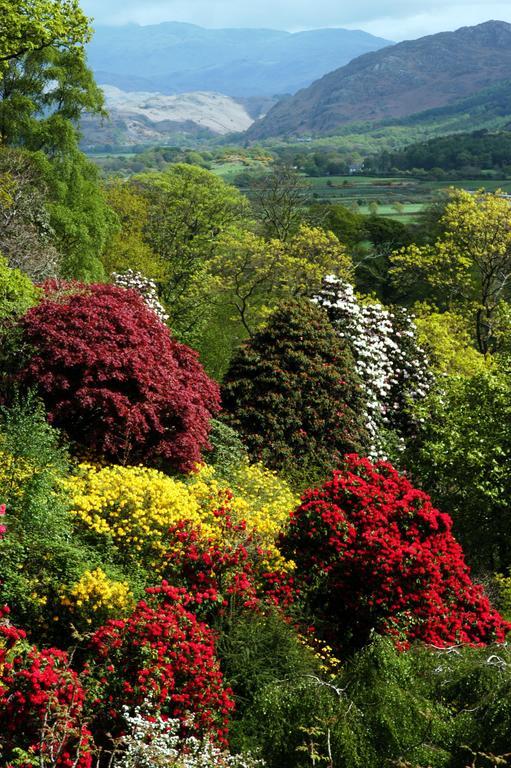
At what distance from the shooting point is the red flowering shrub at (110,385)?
13930 mm

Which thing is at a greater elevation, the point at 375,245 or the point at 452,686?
the point at 375,245

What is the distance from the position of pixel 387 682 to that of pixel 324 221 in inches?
2002

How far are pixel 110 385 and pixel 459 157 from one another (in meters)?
117

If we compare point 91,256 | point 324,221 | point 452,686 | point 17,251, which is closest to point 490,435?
point 452,686

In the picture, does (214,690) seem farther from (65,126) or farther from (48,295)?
(65,126)

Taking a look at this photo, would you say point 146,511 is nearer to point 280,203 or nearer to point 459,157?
point 280,203

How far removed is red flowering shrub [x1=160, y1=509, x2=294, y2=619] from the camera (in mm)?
9969

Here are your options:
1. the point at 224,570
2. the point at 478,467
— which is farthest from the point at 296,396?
the point at 224,570

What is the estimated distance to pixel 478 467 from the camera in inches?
625

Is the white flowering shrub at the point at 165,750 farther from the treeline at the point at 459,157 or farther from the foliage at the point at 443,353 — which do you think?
the treeline at the point at 459,157

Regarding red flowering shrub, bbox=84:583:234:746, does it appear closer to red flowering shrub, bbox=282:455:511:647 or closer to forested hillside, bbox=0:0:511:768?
forested hillside, bbox=0:0:511:768

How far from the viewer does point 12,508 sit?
10.4m

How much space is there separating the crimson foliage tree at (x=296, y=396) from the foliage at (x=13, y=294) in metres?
5.12

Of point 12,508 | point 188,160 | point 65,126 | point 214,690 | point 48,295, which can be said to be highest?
point 188,160
